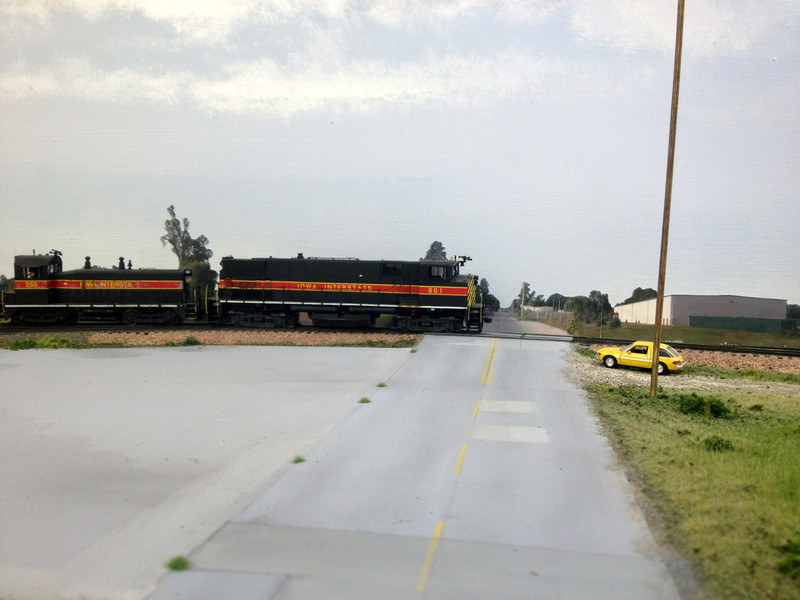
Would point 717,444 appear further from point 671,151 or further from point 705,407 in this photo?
point 671,151

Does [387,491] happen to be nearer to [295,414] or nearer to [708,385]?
[295,414]

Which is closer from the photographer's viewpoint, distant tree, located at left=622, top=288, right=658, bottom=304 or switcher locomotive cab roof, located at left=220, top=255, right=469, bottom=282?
switcher locomotive cab roof, located at left=220, top=255, right=469, bottom=282

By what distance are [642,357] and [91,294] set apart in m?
30.3

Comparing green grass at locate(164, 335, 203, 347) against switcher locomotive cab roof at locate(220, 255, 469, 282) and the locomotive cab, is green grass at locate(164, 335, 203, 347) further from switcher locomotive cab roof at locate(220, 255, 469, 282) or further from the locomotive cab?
the locomotive cab

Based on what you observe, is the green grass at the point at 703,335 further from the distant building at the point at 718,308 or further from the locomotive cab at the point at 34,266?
the locomotive cab at the point at 34,266

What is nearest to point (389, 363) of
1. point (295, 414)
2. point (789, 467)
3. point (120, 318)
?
point (295, 414)

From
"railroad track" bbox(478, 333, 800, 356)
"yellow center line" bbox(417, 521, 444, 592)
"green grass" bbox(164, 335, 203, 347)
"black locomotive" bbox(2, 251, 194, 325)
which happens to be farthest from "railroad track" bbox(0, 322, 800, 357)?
"yellow center line" bbox(417, 521, 444, 592)

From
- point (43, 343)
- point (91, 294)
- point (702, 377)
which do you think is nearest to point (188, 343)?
point (43, 343)

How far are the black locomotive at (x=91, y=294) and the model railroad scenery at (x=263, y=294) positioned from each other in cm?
5

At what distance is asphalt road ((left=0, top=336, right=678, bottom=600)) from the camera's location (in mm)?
6824

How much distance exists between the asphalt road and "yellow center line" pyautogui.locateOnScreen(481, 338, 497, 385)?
0.77 m

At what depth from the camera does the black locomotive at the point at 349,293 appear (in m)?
30.4

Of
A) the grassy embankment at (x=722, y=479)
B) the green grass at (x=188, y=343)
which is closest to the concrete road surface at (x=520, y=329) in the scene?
the green grass at (x=188, y=343)

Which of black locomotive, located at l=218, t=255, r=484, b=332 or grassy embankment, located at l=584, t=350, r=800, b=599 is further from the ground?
black locomotive, located at l=218, t=255, r=484, b=332
